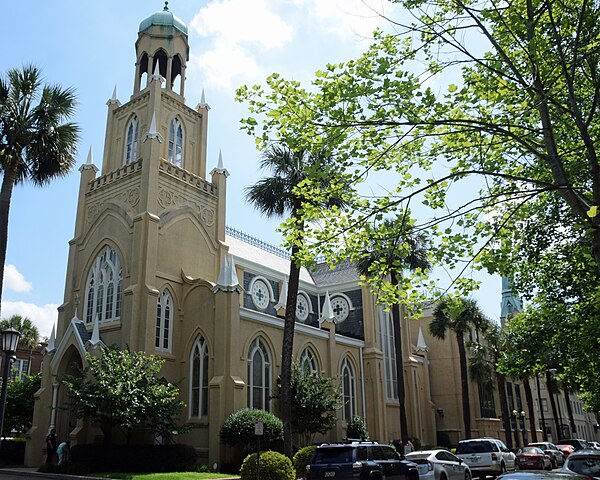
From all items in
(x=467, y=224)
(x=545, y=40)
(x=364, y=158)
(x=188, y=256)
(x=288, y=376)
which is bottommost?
(x=288, y=376)

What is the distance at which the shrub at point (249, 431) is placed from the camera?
80.8 feet

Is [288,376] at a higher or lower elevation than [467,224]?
lower

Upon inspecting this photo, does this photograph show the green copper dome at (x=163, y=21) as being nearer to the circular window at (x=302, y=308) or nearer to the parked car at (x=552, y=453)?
the circular window at (x=302, y=308)

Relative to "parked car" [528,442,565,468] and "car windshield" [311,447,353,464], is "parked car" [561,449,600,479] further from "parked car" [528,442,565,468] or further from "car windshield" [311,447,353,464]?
"parked car" [528,442,565,468]

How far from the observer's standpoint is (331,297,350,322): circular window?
4244cm

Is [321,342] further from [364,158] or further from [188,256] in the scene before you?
[364,158]

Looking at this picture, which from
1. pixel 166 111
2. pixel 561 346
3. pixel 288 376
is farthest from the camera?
pixel 166 111

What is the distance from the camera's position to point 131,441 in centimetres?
2628

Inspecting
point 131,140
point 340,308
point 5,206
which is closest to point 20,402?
point 131,140

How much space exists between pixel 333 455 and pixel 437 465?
16.3 feet

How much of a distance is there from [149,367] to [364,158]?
687 inches

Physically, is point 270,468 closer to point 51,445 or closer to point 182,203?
point 51,445

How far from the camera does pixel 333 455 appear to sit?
47.5ft

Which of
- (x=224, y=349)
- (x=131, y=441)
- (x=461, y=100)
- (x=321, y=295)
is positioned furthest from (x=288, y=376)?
(x=321, y=295)
